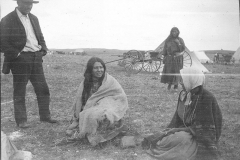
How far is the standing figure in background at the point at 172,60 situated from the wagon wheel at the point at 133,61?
3520 mm

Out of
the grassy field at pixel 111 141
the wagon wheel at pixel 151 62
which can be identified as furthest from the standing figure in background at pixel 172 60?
the wagon wheel at pixel 151 62

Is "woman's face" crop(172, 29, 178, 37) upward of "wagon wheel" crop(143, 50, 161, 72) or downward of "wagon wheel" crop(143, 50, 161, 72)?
upward

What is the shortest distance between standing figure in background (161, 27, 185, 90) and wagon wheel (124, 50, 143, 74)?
352cm

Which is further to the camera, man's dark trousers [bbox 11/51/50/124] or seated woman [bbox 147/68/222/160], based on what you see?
man's dark trousers [bbox 11/51/50/124]

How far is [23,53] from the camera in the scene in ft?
11.2

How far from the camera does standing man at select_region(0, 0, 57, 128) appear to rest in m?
3.28

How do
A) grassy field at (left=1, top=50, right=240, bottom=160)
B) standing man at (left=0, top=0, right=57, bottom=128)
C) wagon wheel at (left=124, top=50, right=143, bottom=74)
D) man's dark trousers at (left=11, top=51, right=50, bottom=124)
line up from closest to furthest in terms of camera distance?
grassy field at (left=1, top=50, right=240, bottom=160), standing man at (left=0, top=0, right=57, bottom=128), man's dark trousers at (left=11, top=51, right=50, bottom=124), wagon wheel at (left=124, top=50, right=143, bottom=74)

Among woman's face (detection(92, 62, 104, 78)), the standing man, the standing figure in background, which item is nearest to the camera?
woman's face (detection(92, 62, 104, 78))

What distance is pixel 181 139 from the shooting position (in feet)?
7.85

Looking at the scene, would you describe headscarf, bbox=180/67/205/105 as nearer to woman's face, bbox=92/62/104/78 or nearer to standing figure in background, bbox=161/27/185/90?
woman's face, bbox=92/62/104/78

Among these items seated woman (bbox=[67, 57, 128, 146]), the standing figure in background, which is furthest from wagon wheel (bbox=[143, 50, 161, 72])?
seated woman (bbox=[67, 57, 128, 146])

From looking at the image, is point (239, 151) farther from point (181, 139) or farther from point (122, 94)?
point (122, 94)

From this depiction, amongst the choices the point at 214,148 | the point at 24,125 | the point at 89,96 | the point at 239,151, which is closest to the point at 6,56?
the point at 24,125

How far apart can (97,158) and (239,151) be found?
148cm
